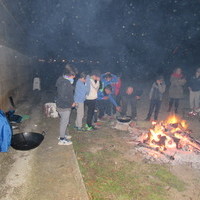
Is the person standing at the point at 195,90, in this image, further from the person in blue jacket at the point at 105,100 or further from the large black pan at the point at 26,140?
the large black pan at the point at 26,140

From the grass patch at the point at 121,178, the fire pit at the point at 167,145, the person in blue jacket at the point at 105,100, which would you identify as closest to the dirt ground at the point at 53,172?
the grass patch at the point at 121,178

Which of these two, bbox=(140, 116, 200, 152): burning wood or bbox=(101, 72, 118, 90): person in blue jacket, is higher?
bbox=(101, 72, 118, 90): person in blue jacket

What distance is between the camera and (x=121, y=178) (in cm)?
471

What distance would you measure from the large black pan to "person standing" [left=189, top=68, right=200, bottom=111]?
8.65 m

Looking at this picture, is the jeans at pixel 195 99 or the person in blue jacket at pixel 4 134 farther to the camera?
the jeans at pixel 195 99

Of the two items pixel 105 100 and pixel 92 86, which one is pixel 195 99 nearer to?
pixel 105 100

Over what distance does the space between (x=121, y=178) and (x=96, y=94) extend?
11.8 ft

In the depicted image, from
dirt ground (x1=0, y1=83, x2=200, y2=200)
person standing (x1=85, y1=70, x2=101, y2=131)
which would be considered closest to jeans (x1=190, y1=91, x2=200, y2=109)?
dirt ground (x1=0, y1=83, x2=200, y2=200)

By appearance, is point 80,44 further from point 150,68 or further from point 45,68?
point 150,68

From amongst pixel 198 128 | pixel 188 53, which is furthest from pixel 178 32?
pixel 198 128

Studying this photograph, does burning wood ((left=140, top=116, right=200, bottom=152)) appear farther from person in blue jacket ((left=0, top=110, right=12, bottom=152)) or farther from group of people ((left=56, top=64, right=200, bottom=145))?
person in blue jacket ((left=0, top=110, right=12, bottom=152))

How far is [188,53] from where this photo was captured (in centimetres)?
1925

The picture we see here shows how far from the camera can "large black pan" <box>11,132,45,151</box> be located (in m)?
5.15

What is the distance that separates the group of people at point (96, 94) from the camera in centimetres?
566
